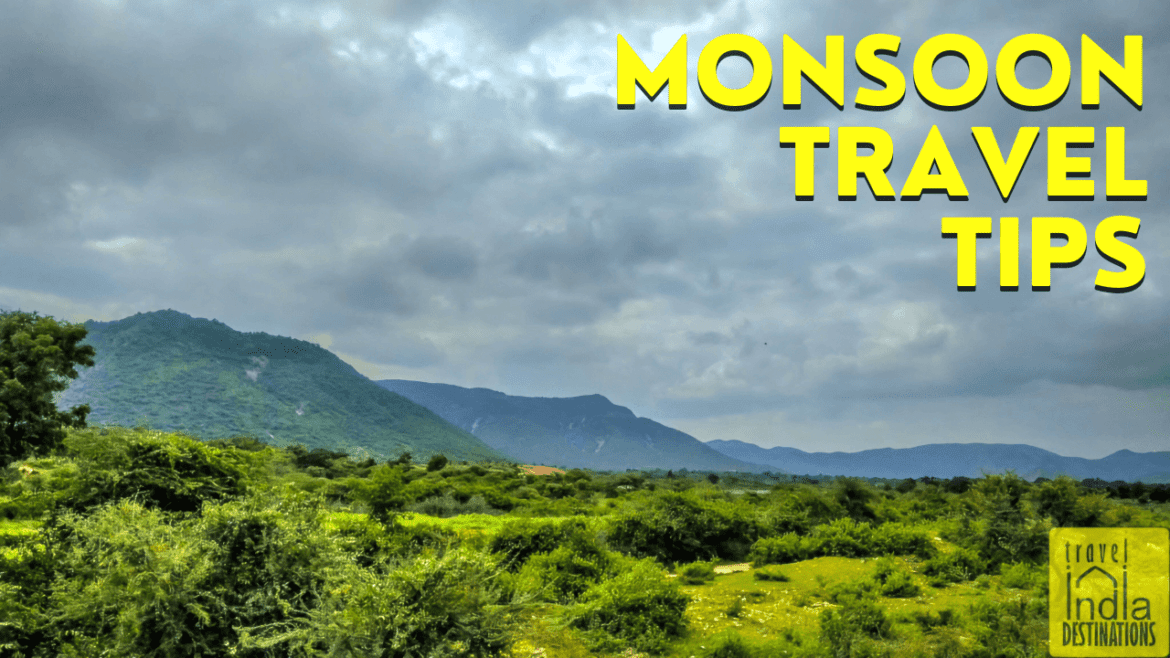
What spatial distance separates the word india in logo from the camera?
10.2 metres

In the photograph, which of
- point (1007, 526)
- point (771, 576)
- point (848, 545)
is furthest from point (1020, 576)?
point (771, 576)

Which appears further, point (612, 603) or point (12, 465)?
point (12, 465)

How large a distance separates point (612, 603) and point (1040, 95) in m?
13.3

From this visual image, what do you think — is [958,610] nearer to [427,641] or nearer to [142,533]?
[427,641]

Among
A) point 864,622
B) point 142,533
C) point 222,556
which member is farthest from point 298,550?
point 864,622

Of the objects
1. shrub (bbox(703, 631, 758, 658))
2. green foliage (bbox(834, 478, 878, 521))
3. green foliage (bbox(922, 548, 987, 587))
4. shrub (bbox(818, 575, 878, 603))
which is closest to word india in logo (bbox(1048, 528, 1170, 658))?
green foliage (bbox(922, 548, 987, 587))

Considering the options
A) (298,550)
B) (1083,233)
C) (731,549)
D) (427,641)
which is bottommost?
(731,549)

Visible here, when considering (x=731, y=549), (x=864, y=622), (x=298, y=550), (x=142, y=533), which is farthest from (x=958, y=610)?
(x=142, y=533)

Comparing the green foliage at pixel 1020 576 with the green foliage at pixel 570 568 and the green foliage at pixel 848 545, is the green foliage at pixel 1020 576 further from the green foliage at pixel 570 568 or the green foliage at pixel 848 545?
the green foliage at pixel 570 568

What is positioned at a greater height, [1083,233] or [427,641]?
[1083,233]

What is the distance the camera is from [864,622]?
12.3m

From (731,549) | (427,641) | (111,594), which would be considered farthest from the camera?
(731,549)

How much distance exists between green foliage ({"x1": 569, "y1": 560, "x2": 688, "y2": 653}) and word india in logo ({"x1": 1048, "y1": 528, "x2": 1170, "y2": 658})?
6.33 metres

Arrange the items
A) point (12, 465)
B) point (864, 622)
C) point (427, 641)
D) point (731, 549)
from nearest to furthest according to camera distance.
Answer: point (427, 641)
point (864, 622)
point (12, 465)
point (731, 549)
